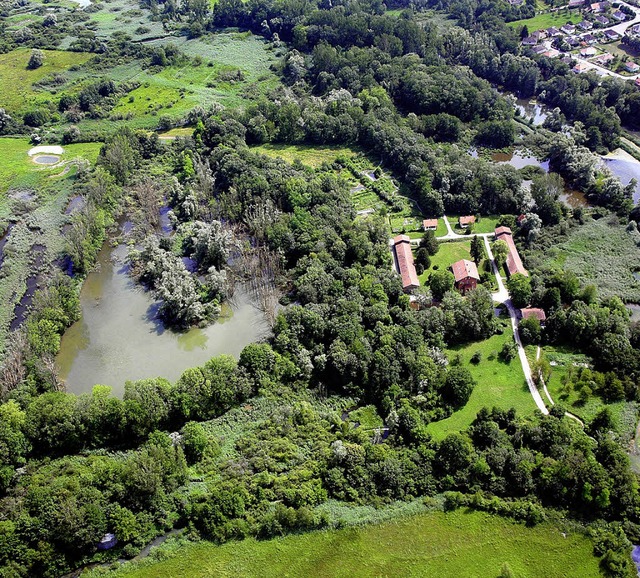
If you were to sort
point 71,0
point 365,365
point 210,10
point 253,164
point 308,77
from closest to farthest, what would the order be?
1. point 365,365
2. point 253,164
3. point 308,77
4. point 210,10
5. point 71,0

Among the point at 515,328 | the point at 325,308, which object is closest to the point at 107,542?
the point at 325,308

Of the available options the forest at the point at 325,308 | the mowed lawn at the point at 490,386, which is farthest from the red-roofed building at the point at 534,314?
the mowed lawn at the point at 490,386

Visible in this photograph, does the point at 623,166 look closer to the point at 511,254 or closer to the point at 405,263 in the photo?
the point at 511,254

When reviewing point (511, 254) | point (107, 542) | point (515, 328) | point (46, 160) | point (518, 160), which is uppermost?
point (46, 160)

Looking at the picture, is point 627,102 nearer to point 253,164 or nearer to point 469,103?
point 469,103

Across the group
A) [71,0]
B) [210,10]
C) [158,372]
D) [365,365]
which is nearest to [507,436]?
[365,365]

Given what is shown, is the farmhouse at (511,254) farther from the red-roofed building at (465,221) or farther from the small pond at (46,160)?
the small pond at (46,160)
